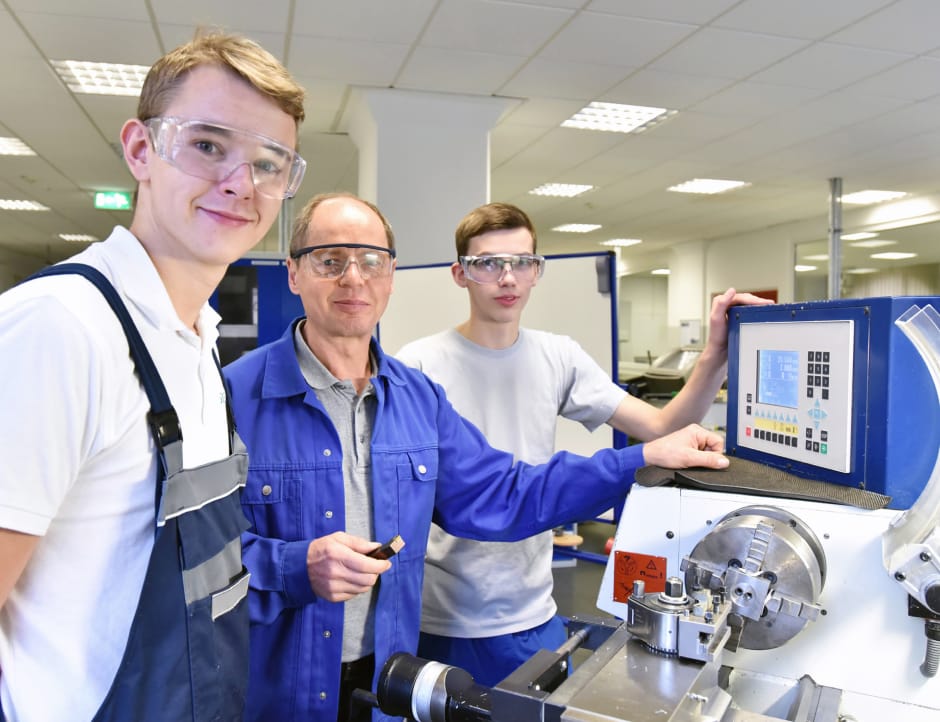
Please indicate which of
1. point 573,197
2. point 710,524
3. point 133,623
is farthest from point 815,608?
point 573,197

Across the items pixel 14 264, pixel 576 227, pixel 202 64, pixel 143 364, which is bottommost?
pixel 143 364

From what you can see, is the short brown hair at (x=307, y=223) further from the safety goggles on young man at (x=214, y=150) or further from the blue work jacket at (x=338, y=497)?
the safety goggles on young man at (x=214, y=150)

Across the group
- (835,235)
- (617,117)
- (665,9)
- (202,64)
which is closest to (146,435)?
(202,64)

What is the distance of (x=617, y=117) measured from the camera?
5.33 metres

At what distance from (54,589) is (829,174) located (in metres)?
7.79

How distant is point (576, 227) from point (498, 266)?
29.3 ft

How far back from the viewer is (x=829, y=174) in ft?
23.0

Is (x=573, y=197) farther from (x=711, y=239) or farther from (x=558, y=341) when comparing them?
(x=558, y=341)

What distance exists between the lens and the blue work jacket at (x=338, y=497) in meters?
1.24

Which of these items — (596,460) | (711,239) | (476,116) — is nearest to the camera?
(596,460)

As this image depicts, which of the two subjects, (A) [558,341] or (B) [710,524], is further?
(A) [558,341]

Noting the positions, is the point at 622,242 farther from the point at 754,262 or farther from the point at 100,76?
the point at 100,76

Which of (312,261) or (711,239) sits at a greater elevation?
(711,239)

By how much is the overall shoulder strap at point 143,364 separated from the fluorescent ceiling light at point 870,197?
8.71 meters
